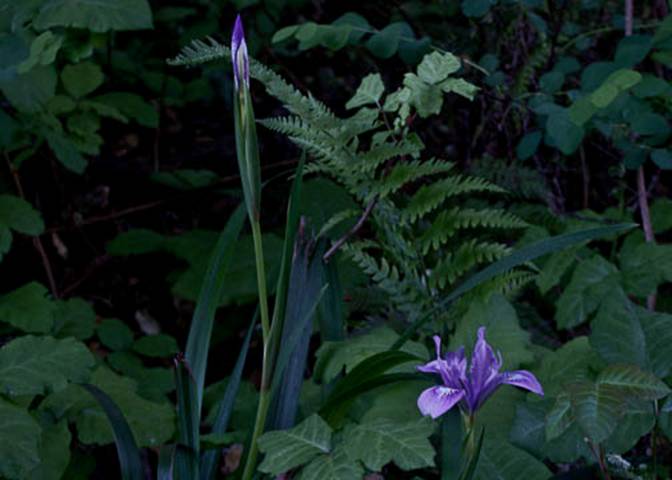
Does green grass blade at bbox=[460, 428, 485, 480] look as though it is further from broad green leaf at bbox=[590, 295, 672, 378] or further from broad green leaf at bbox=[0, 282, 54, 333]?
broad green leaf at bbox=[0, 282, 54, 333]

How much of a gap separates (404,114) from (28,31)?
1.04m

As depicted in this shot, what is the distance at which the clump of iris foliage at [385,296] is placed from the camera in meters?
1.53

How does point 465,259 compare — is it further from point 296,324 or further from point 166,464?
point 166,464

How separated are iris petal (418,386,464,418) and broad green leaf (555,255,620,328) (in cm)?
75

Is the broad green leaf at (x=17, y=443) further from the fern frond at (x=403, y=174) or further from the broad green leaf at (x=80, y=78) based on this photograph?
the broad green leaf at (x=80, y=78)

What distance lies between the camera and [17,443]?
1581 mm

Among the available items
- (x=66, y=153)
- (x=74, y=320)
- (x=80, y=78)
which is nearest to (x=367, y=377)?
(x=74, y=320)

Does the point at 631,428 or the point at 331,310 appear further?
the point at 331,310

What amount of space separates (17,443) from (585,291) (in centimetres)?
130

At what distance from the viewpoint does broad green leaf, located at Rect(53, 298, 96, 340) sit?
2.57 meters

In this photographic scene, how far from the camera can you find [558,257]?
2291 mm

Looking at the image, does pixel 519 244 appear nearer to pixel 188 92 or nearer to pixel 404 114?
pixel 404 114

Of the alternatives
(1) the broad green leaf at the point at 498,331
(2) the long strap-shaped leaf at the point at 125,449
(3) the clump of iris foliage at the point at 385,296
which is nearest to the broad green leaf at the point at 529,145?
(3) the clump of iris foliage at the point at 385,296


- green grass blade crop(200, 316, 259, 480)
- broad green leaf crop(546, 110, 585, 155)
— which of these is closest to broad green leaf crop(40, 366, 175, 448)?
green grass blade crop(200, 316, 259, 480)
